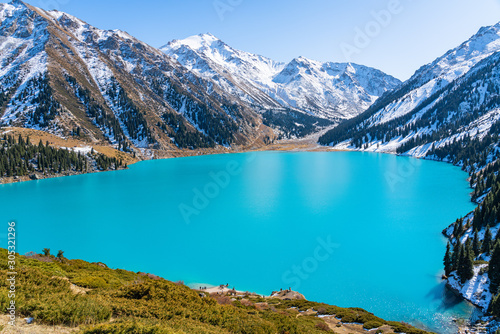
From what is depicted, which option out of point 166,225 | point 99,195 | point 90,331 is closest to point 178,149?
point 99,195

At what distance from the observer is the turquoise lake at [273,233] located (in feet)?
113

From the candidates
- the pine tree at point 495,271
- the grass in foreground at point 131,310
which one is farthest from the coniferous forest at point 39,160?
the pine tree at point 495,271

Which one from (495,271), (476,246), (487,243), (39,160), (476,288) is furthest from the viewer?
(39,160)

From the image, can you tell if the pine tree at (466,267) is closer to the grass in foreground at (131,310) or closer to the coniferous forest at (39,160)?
the grass in foreground at (131,310)

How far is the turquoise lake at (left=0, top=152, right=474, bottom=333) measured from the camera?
3444 centimetres

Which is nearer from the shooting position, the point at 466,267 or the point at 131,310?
the point at 131,310

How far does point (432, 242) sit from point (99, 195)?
7946 centimetres

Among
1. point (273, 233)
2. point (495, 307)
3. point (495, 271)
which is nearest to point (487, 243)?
point (495, 271)

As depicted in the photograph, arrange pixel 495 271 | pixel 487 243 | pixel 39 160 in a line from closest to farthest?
pixel 495 271 < pixel 487 243 < pixel 39 160

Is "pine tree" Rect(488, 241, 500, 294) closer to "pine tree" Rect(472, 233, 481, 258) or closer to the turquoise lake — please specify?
the turquoise lake

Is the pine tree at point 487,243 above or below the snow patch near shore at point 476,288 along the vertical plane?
above

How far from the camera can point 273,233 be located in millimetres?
49875

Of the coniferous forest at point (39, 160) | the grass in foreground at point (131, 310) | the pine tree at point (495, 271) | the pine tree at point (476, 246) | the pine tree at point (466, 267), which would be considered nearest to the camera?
the grass in foreground at point (131, 310)

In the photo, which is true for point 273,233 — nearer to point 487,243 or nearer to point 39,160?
point 487,243
